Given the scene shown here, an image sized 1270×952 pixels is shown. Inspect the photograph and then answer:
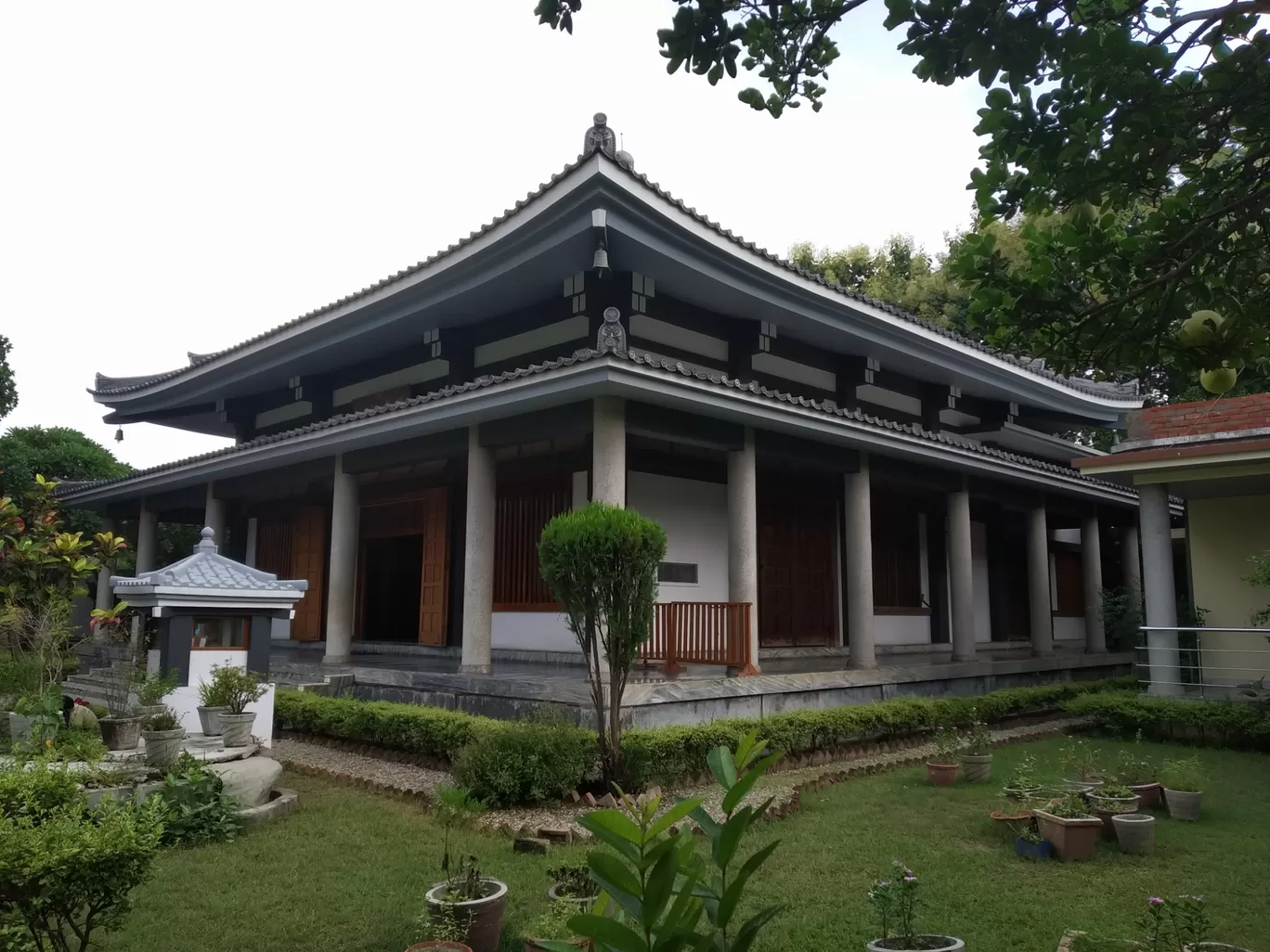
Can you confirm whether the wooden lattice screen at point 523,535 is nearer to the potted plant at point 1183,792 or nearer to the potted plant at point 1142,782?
the potted plant at point 1142,782

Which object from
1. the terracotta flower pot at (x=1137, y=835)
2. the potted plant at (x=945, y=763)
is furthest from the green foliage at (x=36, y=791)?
the potted plant at (x=945, y=763)

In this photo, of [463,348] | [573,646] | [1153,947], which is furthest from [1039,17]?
[463,348]

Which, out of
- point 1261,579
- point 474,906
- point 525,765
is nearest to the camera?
point 474,906

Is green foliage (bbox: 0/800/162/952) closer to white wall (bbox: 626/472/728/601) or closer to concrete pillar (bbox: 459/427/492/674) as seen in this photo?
concrete pillar (bbox: 459/427/492/674)

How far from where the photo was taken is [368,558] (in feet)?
54.2

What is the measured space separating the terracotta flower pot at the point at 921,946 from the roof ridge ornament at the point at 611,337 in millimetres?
5950

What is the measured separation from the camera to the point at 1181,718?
11172 mm

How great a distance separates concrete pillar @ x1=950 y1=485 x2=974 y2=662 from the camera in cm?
1401

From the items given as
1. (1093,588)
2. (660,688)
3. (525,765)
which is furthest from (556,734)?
(1093,588)

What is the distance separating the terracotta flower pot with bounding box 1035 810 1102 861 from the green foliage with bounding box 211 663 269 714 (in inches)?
263

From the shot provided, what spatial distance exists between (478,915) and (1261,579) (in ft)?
32.2

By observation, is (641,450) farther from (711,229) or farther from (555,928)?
(555,928)

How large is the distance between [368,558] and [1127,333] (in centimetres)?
1453

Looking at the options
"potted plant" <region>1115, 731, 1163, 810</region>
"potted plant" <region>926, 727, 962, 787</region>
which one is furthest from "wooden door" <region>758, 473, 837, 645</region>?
"potted plant" <region>1115, 731, 1163, 810</region>
